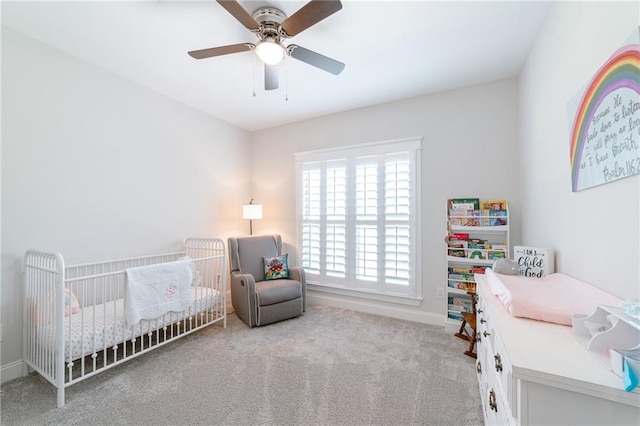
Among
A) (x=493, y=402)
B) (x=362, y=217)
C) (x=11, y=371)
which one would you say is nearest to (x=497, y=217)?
(x=362, y=217)

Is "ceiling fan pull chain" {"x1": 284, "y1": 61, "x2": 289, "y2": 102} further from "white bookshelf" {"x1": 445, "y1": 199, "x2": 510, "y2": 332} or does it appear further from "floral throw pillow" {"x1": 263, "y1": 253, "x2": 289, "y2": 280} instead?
"white bookshelf" {"x1": 445, "y1": 199, "x2": 510, "y2": 332}

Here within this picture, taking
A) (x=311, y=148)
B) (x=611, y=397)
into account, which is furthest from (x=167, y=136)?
(x=611, y=397)

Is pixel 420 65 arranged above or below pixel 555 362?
above

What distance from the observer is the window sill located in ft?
10.2

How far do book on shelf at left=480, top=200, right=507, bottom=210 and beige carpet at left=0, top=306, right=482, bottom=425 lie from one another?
52.4 inches

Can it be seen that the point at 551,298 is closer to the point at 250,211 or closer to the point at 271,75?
the point at 271,75

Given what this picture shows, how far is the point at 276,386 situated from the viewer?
1.92 metres

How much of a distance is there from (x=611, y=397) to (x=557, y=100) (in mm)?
1659

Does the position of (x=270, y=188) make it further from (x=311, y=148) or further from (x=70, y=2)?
(x=70, y=2)

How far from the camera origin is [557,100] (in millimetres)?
1638

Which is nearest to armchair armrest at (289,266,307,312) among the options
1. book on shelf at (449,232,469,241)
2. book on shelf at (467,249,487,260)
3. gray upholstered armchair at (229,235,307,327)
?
gray upholstered armchair at (229,235,307,327)

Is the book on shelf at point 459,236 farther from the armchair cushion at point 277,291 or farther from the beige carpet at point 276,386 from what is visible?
the armchair cushion at point 277,291

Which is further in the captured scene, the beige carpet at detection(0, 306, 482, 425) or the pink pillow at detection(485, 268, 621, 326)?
the beige carpet at detection(0, 306, 482, 425)

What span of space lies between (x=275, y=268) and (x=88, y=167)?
215cm
